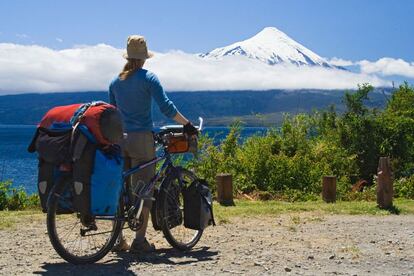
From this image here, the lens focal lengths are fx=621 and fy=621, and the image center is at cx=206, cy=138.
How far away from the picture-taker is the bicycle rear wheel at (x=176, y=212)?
671 cm

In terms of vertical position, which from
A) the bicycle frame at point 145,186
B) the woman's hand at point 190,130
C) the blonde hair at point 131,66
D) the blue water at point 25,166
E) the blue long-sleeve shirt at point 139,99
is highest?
the blonde hair at point 131,66

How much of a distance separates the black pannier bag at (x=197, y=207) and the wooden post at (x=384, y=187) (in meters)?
4.53

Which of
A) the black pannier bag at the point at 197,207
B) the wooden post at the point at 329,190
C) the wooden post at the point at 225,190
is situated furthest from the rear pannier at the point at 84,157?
the wooden post at the point at 329,190

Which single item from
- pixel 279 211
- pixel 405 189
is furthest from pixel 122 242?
pixel 405 189

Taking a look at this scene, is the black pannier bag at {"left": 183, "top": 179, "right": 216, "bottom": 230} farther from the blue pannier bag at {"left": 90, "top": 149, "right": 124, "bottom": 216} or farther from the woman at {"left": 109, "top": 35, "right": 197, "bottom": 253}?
the blue pannier bag at {"left": 90, "top": 149, "right": 124, "bottom": 216}

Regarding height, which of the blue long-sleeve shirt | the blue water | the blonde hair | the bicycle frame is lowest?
the blue water

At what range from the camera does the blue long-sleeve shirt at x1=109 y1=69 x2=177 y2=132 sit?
6.41 metres

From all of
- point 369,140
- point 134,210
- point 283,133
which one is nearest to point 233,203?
point 134,210

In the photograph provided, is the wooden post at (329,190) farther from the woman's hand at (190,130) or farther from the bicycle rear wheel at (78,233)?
the bicycle rear wheel at (78,233)

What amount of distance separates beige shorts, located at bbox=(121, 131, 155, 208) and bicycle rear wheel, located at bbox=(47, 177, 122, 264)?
51 centimetres

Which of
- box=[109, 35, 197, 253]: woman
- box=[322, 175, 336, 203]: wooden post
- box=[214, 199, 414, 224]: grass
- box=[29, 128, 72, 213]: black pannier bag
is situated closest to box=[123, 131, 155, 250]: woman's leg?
box=[109, 35, 197, 253]: woman

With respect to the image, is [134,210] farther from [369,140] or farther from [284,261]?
[369,140]

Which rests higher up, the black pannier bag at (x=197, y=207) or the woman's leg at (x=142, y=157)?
the woman's leg at (x=142, y=157)

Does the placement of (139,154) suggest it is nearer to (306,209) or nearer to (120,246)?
(120,246)
